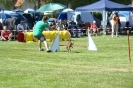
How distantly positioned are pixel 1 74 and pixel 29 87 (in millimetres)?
2207

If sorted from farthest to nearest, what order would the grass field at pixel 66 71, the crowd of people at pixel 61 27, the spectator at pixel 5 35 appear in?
the crowd of people at pixel 61 27
the spectator at pixel 5 35
the grass field at pixel 66 71

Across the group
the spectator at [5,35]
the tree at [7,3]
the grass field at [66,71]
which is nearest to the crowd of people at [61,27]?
the spectator at [5,35]

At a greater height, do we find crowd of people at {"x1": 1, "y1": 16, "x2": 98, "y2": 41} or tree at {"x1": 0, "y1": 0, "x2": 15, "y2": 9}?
tree at {"x1": 0, "y1": 0, "x2": 15, "y2": 9}

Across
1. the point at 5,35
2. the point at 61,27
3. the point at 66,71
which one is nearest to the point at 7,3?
the point at 61,27

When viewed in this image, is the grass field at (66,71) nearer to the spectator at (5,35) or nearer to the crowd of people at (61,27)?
the spectator at (5,35)

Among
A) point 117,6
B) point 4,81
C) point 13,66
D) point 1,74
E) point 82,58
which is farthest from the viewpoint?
point 117,6

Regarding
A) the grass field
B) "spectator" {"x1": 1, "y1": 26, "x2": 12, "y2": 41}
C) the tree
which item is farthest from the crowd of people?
the tree

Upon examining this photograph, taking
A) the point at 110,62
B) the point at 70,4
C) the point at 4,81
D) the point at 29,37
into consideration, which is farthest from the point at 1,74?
the point at 70,4

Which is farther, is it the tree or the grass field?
the tree

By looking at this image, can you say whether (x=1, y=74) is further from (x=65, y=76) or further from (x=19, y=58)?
(x=19, y=58)

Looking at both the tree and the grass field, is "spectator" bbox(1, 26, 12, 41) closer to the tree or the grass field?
the grass field

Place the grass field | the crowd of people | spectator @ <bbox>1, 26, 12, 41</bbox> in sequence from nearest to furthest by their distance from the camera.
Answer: the grass field
spectator @ <bbox>1, 26, 12, 41</bbox>
the crowd of people

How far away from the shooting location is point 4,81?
10953 mm

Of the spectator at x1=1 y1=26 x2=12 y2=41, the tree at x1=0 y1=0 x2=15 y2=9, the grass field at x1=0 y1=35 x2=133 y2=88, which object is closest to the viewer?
the grass field at x1=0 y1=35 x2=133 y2=88
